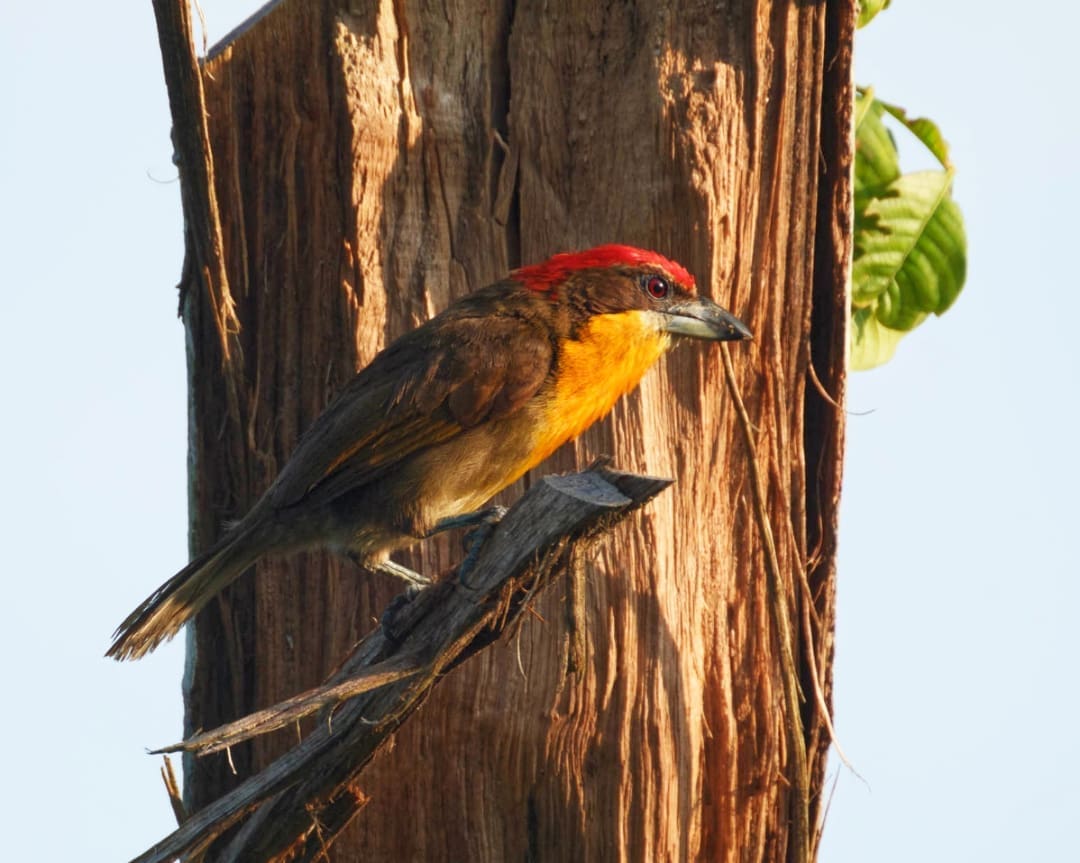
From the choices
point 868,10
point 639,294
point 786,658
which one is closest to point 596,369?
point 639,294

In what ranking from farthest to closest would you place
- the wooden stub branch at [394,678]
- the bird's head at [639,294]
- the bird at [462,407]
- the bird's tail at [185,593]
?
the bird's head at [639,294], the bird at [462,407], the bird's tail at [185,593], the wooden stub branch at [394,678]

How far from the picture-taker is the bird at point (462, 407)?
463 centimetres

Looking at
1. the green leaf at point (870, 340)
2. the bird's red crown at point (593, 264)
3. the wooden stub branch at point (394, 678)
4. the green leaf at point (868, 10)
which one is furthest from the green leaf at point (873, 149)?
the wooden stub branch at point (394, 678)

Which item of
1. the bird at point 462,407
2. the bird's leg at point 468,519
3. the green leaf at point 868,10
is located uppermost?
the green leaf at point 868,10

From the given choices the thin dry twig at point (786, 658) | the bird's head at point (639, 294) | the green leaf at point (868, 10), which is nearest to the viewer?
the bird's head at point (639, 294)

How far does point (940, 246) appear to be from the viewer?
582 centimetres

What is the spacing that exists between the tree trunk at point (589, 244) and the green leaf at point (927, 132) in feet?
1.99

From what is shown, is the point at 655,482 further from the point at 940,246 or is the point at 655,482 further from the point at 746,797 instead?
the point at 940,246

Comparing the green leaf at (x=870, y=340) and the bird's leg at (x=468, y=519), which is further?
the green leaf at (x=870, y=340)

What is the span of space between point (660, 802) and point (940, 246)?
2.28 m

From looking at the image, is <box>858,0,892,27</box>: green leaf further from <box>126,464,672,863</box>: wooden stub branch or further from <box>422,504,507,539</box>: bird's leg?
<box>126,464,672,863</box>: wooden stub branch

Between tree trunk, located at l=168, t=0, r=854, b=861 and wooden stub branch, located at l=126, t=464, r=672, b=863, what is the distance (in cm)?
90

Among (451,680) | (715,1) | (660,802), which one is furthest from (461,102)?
(660,802)

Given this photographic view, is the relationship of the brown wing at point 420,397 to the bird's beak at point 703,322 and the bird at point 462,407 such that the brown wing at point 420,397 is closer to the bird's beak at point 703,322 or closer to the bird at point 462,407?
the bird at point 462,407
